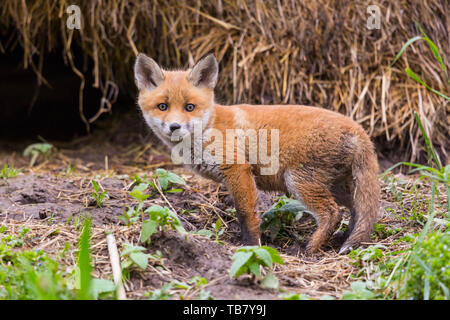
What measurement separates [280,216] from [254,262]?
4.33 ft

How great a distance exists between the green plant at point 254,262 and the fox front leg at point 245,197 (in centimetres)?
88

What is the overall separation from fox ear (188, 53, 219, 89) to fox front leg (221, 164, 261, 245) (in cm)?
79

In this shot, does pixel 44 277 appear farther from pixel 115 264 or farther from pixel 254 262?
pixel 254 262

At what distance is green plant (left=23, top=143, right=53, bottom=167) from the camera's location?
20.4 feet

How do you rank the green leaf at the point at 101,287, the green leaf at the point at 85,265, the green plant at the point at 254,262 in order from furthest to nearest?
the green plant at the point at 254,262
the green leaf at the point at 101,287
the green leaf at the point at 85,265

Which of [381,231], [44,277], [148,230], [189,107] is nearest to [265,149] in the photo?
[189,107]

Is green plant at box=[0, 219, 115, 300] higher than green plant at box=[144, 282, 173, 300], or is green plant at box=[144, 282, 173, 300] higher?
green plant at box=[0, 219, 115, 300]

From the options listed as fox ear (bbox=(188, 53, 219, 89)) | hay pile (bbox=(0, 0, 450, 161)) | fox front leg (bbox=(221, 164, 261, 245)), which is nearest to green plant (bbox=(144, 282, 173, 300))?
fox front leg (bbox=(221, 164, 261, 245))

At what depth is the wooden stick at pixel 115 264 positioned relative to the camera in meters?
2.38

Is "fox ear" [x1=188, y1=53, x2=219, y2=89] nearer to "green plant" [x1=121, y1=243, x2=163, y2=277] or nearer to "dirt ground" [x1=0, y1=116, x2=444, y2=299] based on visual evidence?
"dirt ground" [x1=0, y1=116, x2=444, y2=299]

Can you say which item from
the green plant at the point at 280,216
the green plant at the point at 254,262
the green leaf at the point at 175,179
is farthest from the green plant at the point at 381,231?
the green leaf at the point at 175,179

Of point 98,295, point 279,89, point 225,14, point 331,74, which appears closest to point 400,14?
point 331,74

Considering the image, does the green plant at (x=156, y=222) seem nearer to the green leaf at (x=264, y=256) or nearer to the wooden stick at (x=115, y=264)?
the wooden stick at (x=115, y=264)
